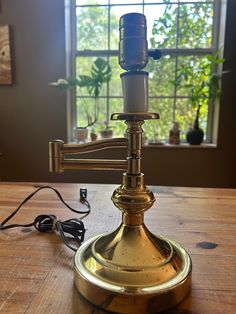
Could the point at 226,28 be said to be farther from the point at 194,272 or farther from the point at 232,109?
the point at 194,272

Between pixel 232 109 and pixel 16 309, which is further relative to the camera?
pixel 232 109

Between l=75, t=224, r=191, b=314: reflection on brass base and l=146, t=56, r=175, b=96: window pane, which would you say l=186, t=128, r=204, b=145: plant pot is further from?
l=75, t=224, r=191, b=314: reflection on brass base

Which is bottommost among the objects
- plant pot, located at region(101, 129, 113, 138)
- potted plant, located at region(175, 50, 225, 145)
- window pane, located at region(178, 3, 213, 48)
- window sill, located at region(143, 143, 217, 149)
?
window sill, located at region(143, 143, 217, 149)

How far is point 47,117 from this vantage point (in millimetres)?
2561

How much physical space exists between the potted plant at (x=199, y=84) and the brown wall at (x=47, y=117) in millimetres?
106

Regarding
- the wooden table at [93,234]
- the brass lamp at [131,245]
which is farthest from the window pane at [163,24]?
the brass lamp at [131,245]

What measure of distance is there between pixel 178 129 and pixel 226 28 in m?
0.88

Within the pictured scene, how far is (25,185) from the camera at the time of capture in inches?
43.2

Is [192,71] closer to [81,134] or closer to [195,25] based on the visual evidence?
[195,25]

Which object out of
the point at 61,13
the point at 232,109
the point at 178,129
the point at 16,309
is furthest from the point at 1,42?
the point at 16,309

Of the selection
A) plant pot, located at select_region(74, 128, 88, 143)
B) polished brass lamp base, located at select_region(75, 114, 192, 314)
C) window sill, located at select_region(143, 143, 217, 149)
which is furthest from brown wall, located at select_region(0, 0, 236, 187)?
polished brass lamp base, located at select_region(75, 114, 192, 314)

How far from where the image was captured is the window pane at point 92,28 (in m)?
2.57

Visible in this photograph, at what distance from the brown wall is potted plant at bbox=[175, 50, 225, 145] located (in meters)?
0.11

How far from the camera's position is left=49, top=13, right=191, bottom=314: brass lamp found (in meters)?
0.39
